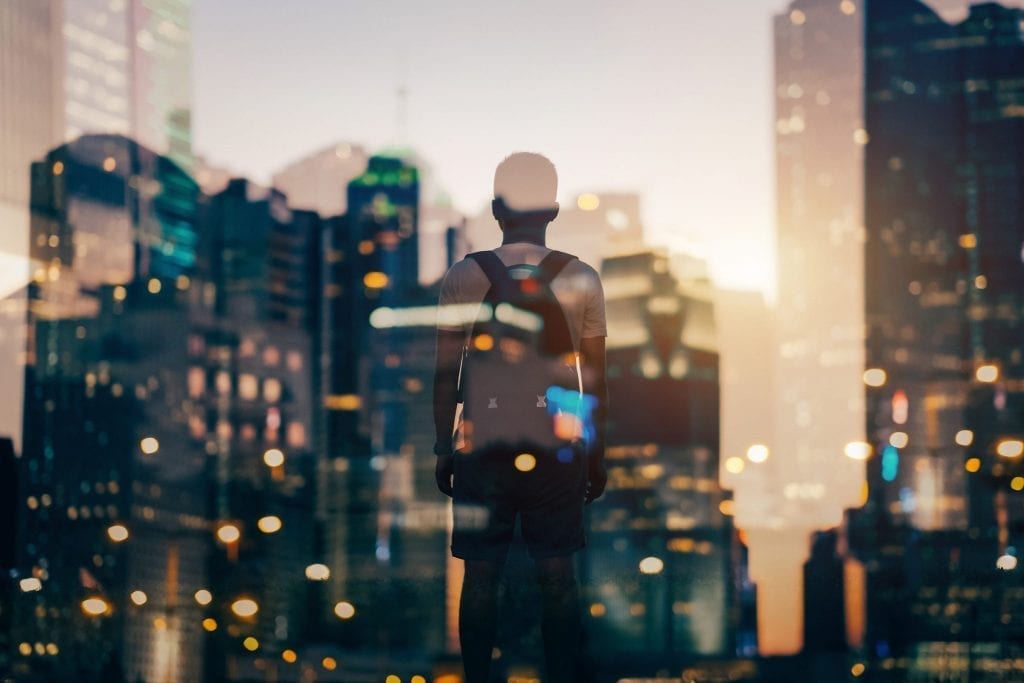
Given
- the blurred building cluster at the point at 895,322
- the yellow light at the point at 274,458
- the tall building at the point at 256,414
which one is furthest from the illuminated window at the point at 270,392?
→ the blurred building cluster at the point at 895,322

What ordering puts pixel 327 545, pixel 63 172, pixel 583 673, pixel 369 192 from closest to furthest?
1. pixel 583 673
2. pixel 63 172
3. pixel 369 192
4. pixel 327 545

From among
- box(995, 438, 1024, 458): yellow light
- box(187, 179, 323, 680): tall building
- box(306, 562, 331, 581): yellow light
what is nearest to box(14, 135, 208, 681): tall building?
box(187, 179, 323, 680): tall building

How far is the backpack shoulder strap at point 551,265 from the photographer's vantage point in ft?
10.9

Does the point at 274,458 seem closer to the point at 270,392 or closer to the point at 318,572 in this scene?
the point at 270,392

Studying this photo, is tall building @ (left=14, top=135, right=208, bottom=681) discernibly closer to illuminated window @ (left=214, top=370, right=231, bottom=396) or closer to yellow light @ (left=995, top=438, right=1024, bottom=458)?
illuminated window @ (left=214, top=370, right=231, bottom=396)

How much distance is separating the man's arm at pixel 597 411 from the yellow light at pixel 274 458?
75.7 meters

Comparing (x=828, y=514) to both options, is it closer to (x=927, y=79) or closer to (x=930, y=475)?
(x=930, y=475)

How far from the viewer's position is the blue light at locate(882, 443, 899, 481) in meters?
87.8

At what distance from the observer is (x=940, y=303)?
89062 millimetres

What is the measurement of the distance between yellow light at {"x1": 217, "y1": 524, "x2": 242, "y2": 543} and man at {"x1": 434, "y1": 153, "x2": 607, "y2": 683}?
78.1 metres

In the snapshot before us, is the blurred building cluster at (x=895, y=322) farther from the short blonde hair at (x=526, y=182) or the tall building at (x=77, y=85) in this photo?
the short blonde hair at (x=526, y=182)

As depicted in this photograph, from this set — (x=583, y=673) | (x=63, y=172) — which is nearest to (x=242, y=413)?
(x=63, y=172)

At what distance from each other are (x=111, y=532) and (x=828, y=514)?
66808mm

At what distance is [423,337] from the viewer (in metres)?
94.2
